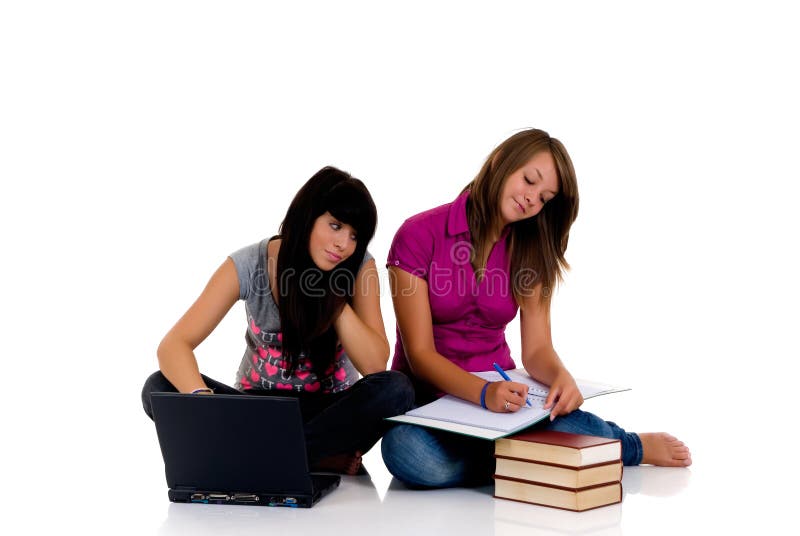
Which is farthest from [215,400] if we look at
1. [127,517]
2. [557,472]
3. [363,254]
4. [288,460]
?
[557,472]

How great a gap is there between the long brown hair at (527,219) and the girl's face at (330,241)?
380 millimetres

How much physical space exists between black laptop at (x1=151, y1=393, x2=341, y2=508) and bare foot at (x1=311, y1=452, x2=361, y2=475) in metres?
0.22

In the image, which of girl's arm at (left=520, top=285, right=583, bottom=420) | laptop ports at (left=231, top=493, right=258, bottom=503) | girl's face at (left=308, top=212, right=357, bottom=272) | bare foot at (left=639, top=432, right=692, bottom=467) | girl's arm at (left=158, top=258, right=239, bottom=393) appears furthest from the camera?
bare foot at (left=639, top=432, right=692, bottom=467)

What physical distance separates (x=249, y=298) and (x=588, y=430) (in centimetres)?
96

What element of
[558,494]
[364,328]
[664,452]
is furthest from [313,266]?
[664,452]

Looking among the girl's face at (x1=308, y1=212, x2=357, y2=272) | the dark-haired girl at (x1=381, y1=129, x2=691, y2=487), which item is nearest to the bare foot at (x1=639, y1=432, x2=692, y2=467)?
the dark-haired girl at (x1=381, y1=129, x2=691, y2=487)

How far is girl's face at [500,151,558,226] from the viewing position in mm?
2551

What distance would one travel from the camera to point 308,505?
7.29 feet

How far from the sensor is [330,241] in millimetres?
2486

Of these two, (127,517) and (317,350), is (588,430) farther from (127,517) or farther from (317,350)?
(127,517)

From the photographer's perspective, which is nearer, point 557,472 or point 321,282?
point 557,472

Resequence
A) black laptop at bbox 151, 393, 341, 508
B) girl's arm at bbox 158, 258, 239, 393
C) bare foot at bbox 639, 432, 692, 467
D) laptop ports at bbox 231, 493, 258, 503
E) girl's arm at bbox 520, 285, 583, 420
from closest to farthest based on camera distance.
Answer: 1. black laptop at bbox 151, 393, 341, 508
2. laptop ports at bbox 231, 493, 258, 503
3. girl's arm at bbox 158, 258, 239, 393
4. girl's arm at bbox 520, 285, 583, 420
5. bare foot at bbox 639, 432, 692, 467

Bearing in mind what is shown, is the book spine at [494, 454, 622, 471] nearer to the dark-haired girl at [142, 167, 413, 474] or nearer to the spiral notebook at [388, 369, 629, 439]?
the spiral notebook at [388, 369, 629, 439]

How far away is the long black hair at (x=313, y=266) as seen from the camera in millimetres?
2498
